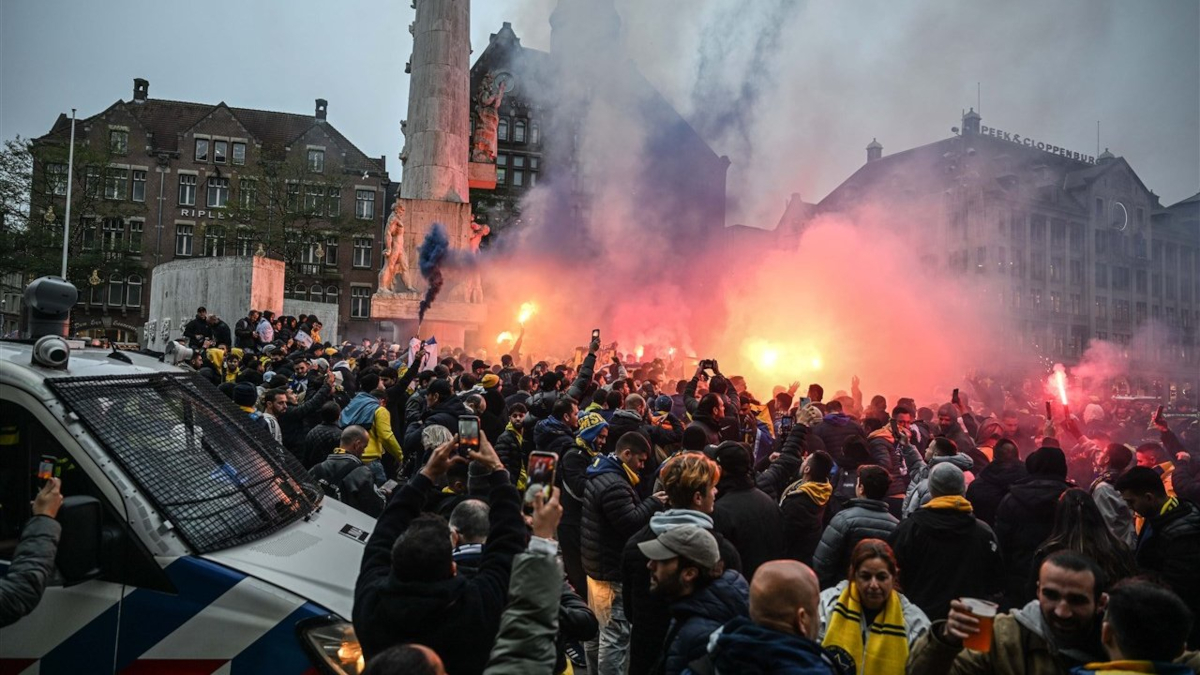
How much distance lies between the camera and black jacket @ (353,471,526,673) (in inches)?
98.2

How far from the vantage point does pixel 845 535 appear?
4223 mm

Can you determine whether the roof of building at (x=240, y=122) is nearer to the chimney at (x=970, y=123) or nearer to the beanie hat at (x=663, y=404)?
the chimney at (x=970, y=123)

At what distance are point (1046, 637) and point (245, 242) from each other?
4342 cm

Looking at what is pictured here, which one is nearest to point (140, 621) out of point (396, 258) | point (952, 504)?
point (952, 504)

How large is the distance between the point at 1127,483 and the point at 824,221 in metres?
30.7

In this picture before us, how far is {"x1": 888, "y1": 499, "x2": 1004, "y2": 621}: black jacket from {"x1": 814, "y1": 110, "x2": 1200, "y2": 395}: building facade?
36.6 m

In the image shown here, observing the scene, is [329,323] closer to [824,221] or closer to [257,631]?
[824,221]

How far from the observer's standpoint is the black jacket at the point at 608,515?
175 inches

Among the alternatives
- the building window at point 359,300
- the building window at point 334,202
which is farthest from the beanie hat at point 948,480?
the building window at point 359,300

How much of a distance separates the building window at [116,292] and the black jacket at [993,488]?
44844 mm

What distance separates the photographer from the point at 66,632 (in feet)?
9.15

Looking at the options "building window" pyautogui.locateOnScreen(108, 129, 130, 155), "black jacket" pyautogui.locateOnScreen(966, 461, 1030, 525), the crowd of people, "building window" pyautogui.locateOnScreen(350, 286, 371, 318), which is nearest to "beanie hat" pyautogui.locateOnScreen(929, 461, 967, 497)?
the crowd of people

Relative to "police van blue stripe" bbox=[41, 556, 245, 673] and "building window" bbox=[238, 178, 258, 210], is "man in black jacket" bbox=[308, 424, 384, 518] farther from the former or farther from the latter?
"building window" bbox=[238, 178, 258, 210]

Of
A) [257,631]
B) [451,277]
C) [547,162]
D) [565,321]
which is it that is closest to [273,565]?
[257,631]
